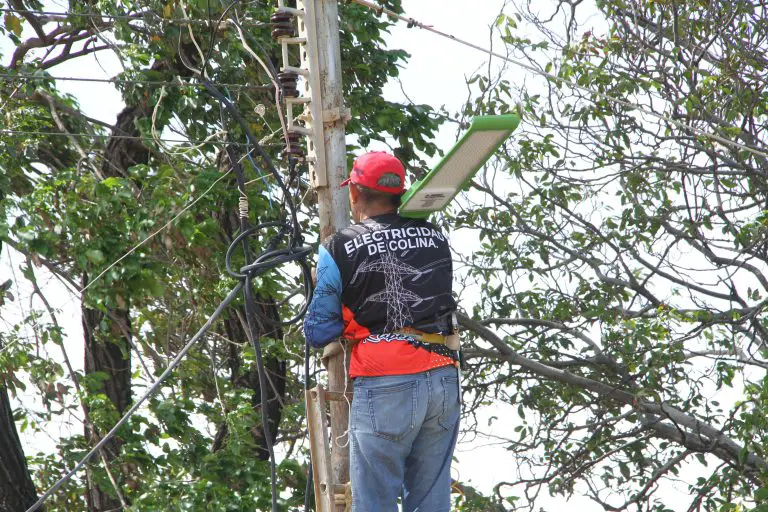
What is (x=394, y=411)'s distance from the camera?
4043mm

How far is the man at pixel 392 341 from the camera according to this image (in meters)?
4.06

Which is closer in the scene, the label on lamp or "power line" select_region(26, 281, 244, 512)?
the label on lamp

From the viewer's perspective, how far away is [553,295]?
9.07 meters

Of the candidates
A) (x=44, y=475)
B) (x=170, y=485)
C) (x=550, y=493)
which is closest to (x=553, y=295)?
(x=550, y=493)

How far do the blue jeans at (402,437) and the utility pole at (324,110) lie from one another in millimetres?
916

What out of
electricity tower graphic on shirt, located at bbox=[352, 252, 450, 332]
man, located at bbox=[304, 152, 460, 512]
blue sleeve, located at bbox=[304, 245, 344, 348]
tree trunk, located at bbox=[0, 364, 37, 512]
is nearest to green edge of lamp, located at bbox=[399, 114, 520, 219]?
man, located at bbox=[304, 152, 460, 512]

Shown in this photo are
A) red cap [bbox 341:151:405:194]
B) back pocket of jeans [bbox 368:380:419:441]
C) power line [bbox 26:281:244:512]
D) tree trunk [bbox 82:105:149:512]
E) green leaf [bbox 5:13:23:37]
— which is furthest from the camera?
tree trunk [bbox 82:105:149:512]

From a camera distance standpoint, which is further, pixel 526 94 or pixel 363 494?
pixel 526 94

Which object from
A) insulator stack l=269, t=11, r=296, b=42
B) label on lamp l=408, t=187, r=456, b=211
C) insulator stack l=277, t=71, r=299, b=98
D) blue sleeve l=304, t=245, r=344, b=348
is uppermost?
insulator stack l=269, t=11, r=296, b=42

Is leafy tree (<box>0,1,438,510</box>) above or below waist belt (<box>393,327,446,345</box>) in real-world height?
above

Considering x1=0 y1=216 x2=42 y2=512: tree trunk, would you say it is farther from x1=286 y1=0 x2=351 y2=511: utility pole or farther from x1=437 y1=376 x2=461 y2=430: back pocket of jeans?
x1=437 y1=376 x2=461 y2=430: back pocket of jeans

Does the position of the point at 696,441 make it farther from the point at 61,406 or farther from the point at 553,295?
the point at 61,406

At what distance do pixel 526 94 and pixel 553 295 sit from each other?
5.58ft

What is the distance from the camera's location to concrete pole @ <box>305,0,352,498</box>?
4.52 meters
